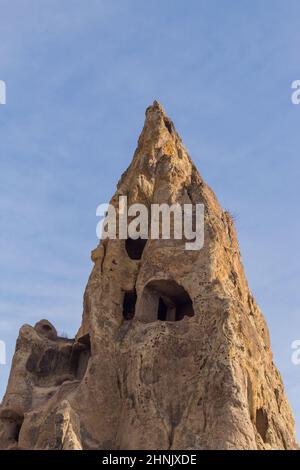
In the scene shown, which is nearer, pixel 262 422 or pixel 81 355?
pixel 262 422

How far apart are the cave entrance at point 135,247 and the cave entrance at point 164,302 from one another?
177cm

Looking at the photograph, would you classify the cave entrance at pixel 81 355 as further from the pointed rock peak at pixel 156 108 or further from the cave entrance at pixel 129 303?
the pointed rock peak at pixel 156 108

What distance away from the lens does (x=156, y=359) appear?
1800cm

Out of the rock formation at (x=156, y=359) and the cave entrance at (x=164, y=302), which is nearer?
the rock formation at (x=156, y=359)

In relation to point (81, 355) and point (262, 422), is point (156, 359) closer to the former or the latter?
point (262, 422)

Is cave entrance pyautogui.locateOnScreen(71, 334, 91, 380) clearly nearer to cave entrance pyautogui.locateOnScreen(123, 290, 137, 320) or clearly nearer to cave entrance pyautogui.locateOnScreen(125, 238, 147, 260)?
cave entrance pyautogui.locateOnScreen(123, 290, 137, 320)

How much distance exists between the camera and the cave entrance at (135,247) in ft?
71.7

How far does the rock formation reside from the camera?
55.7ft

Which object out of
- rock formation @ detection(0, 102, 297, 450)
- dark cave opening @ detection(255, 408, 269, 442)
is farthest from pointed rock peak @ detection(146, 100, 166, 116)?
dark cave opening @ detection(255, 408, 269, 442)

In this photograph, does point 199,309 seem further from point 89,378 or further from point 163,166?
point 163,166

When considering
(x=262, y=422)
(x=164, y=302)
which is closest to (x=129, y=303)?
(x=164, y=302)

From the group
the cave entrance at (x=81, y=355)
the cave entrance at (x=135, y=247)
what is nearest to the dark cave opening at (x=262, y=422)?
the cave entrance at (x=81, y=355)

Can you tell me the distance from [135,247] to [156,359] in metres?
4.76
